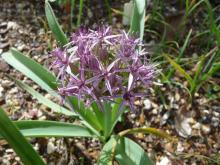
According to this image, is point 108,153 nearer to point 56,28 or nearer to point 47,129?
point 47,129

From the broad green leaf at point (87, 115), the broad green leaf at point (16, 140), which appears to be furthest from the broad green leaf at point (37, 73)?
the broad green leaf at point (16, 140)

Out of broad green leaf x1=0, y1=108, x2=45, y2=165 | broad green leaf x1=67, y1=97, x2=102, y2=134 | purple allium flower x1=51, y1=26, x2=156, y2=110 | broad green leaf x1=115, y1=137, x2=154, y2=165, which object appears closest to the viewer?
broad green leaf x1=0, y1=108, x2=45, y2=165

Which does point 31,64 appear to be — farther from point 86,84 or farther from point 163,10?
point 163,10

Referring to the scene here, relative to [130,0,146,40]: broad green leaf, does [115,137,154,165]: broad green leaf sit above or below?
below

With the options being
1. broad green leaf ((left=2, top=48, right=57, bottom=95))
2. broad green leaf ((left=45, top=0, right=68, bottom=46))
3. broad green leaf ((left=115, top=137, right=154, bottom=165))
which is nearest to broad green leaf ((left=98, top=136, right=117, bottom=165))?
broad green leaf ((left=115, top=137, right=154, bottom=165))

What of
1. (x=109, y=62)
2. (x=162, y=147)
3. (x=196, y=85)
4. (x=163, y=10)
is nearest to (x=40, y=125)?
(x=109, y=62)

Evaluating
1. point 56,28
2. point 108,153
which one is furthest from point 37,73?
point 108,153

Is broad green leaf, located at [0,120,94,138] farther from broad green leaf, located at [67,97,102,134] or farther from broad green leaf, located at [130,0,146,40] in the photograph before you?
broad green leaf, located at [130,0,146,40]

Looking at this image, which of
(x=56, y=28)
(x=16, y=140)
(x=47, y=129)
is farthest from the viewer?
(x=56, y=28)
